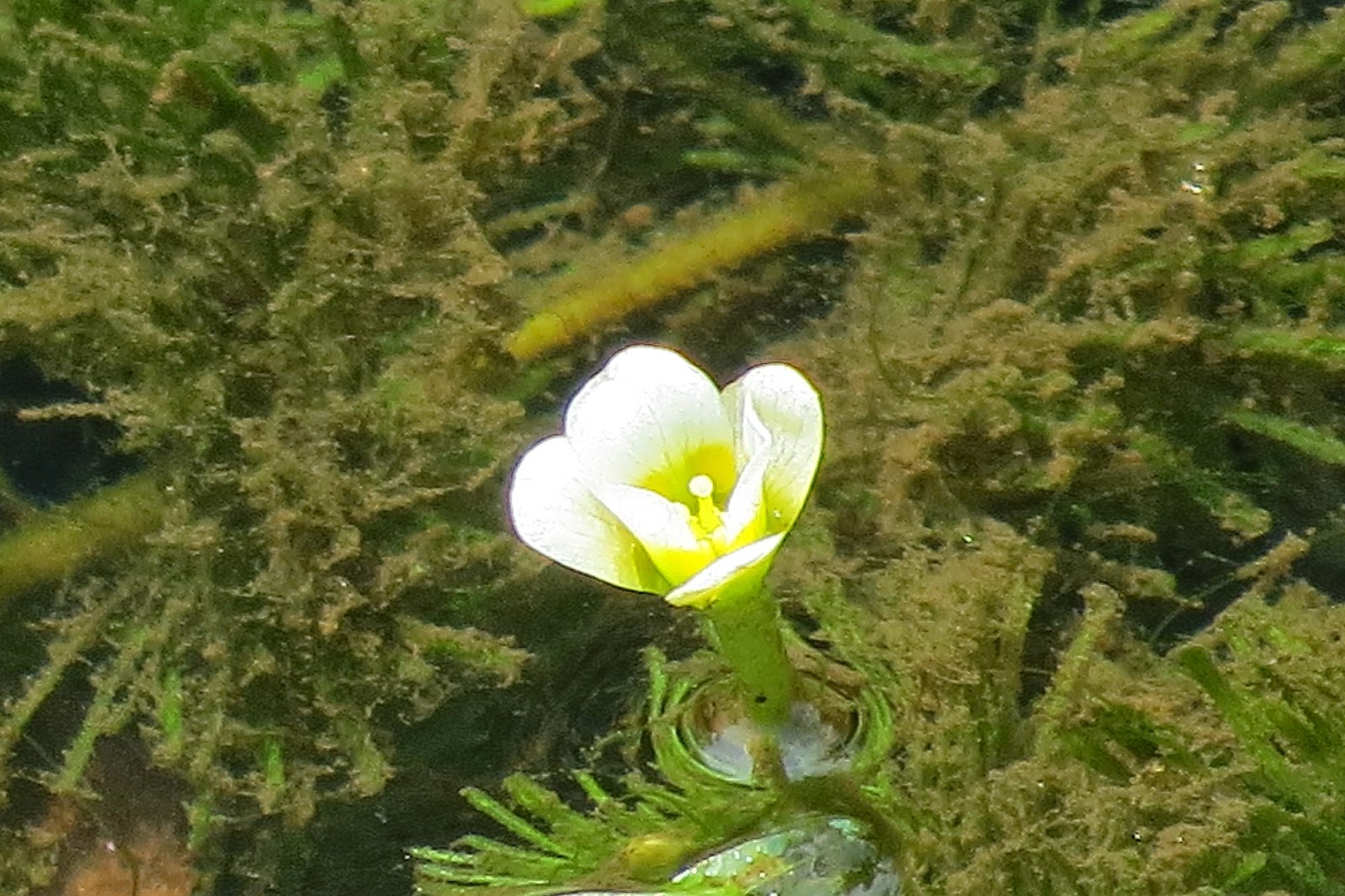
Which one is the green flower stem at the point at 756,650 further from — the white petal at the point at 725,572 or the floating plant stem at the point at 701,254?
the floating plant stem at the point at 701,254

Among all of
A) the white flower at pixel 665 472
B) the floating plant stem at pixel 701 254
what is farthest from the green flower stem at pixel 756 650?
the floating plant stem at pixel 701 254

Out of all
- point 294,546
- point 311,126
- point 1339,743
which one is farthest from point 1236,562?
point 311,126

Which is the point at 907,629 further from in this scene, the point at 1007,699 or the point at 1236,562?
the point at 1236,562

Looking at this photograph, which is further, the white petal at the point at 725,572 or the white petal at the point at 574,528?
the white petal at the point at 574,528

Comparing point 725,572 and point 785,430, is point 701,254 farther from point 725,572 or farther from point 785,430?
point 725,572

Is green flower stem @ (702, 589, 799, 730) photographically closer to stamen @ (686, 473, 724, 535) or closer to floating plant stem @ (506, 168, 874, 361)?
stamen @ (686, 473, 724, 535)

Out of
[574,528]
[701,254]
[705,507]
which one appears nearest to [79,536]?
[701,254]

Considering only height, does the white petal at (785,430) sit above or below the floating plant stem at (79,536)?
above
